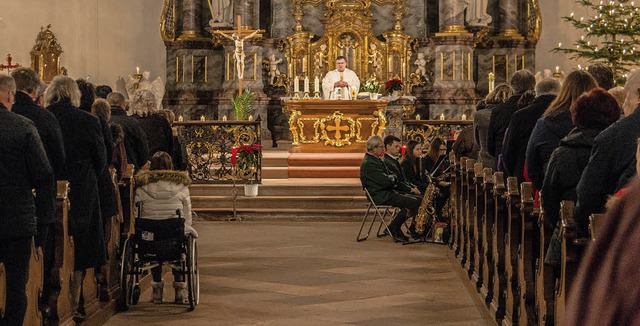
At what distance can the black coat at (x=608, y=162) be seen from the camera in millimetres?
4820

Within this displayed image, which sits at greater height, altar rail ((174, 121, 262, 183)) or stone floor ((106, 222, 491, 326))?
altar rail ((174, 121, 262, 183))

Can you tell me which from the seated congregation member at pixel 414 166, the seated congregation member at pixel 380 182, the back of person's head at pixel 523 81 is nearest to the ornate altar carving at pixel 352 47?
the seated congregation member at pixel 414 166

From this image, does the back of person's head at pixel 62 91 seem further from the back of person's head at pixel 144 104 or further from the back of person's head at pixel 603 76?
the back of person's head at pixel 144 104

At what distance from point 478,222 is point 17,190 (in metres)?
5.07

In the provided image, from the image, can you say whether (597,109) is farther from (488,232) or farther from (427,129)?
(427,129)

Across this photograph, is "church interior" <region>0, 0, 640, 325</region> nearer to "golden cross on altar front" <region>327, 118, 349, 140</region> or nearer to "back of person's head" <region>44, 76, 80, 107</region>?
"golden cross on altar front" <region>327, 118, 349, 140</region>

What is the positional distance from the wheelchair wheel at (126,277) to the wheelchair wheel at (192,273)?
47 centimetres

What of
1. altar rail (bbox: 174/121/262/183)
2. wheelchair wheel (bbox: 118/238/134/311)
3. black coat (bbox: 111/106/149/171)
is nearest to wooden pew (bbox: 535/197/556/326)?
wheelchair wheel (bbox: 118/238/134/311)

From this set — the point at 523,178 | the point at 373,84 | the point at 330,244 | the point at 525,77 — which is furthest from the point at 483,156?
the point at 373,84

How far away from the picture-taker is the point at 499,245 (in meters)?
8.04

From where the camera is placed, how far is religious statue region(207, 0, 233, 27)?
23.8m

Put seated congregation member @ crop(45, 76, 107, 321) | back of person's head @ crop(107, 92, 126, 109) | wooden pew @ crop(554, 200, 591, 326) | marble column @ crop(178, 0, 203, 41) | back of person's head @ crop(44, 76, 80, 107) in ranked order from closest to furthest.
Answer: wooden pew @ crop(554, 200, 591, 326)
back of person's head @ crop(44, 76, 80, 107)
seated congregation member @ crop(45, 76, 107, 321)
back of person's head @ crop(107, 92, 126, 109)
marble column @ crop(178, 0, 203, 41)

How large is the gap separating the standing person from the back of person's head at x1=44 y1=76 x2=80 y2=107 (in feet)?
5.25

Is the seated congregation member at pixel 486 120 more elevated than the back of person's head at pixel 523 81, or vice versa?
the back of person's head at pixel 523 81
